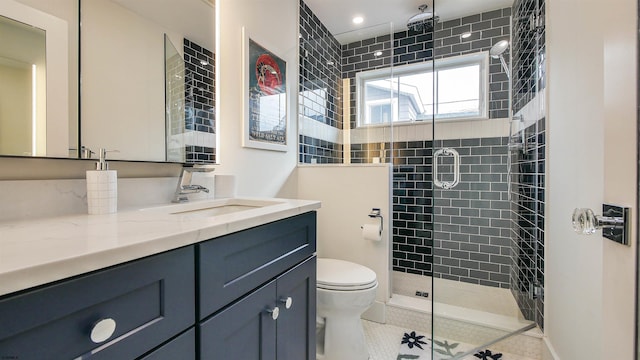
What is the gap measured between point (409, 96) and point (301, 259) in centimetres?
214

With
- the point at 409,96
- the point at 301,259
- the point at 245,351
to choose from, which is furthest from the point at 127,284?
the point at 409,96

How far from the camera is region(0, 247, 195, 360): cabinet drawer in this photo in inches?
15.8

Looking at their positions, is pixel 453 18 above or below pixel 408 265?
above

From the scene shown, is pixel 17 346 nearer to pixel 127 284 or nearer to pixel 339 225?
pixel 127 284

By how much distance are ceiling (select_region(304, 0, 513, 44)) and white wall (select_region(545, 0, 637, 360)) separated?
0.91m

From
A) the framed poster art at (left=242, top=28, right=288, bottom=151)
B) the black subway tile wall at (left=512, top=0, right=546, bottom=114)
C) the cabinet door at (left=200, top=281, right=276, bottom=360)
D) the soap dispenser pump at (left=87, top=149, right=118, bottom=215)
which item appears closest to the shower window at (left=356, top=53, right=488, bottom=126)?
the black subway tile wall at (left=512, top=0, right=546, bottom=114)

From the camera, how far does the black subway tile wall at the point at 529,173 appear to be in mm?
1724

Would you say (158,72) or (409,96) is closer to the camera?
(158,72)

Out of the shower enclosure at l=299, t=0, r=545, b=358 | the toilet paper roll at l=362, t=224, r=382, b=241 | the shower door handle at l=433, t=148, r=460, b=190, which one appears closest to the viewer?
the shower enclosure at l=299, t=0, r=545, b=358

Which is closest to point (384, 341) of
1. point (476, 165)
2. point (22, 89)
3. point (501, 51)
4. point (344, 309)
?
point (344, 309)

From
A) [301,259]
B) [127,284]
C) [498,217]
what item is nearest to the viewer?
[127,284]

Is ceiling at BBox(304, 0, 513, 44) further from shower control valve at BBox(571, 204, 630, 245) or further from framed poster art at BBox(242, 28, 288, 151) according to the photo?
shower control valve at BBox(571, 204, 630, 245)

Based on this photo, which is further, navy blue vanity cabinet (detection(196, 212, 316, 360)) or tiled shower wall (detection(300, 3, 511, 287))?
tiled shower wall (detection(300, 3, 511, 287))

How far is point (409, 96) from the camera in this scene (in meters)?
2.67
